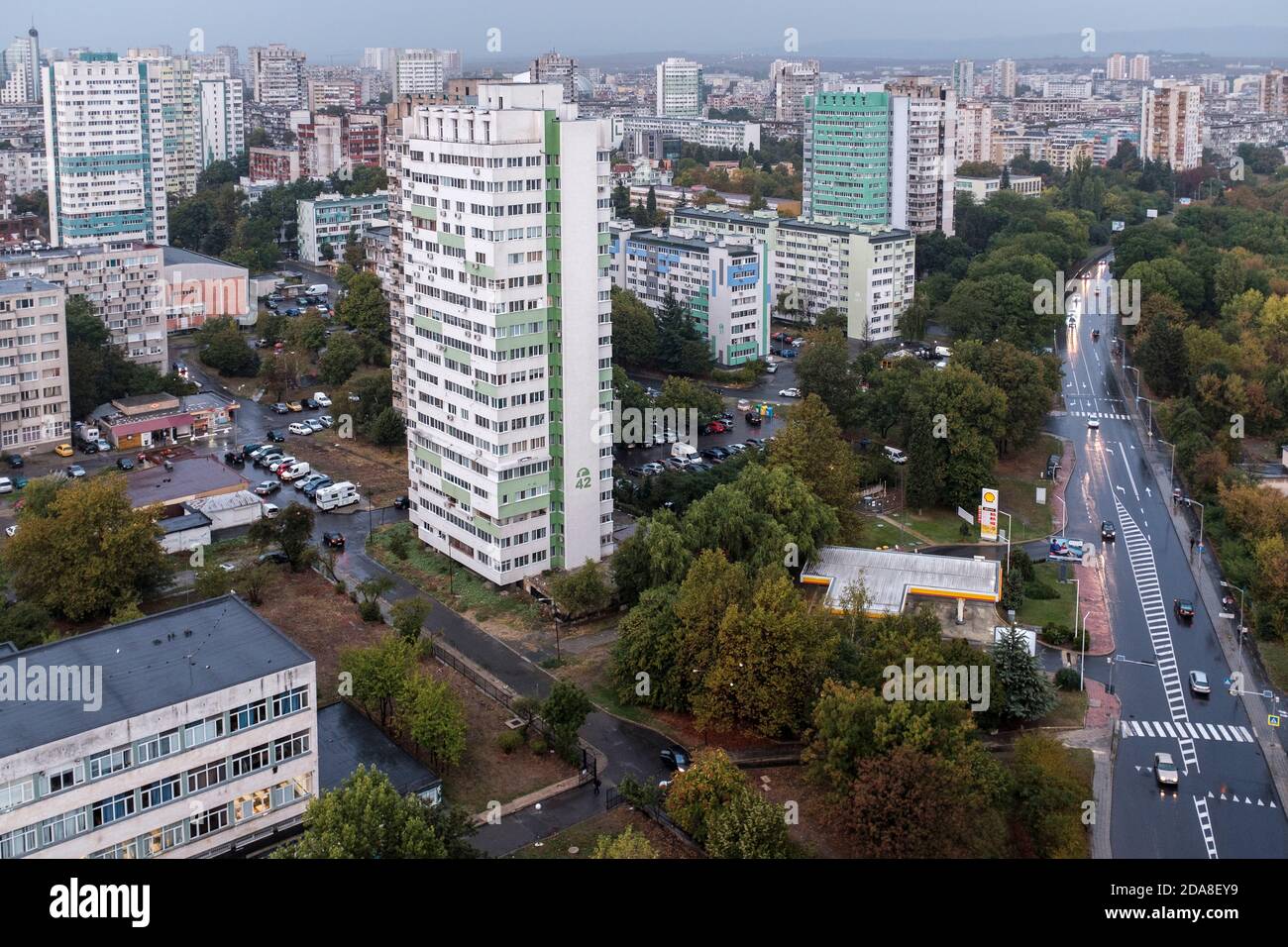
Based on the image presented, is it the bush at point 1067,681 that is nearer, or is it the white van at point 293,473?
the bush at point 1067,681

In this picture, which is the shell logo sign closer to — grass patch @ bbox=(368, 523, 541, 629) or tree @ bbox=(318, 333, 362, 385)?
grass patch @ bbox=(368, 523, 541, 629)

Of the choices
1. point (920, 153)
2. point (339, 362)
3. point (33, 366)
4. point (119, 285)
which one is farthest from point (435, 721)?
point (920, 153)

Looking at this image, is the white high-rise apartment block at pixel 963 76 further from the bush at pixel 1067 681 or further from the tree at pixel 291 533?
the bush at pixel 1067 681

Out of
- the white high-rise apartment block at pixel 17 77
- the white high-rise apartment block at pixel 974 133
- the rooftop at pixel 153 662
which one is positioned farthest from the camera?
the white high-rise apartment block at pixel 17 77

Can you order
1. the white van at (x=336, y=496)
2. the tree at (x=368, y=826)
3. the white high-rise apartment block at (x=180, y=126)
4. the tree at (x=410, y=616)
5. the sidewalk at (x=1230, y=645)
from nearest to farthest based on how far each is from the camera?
the tree at (x=368, y=826) < the sidewalk at (x=1230, y=645) < the tree at (x=410, y=616) < the white van at (x=336, y=496) < the white high-rise apartment block at (x=180, y=126)

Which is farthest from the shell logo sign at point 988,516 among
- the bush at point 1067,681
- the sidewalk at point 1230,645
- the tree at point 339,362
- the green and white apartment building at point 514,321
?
A: the tree at point 339,362

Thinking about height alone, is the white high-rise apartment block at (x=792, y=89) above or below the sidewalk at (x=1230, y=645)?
above
